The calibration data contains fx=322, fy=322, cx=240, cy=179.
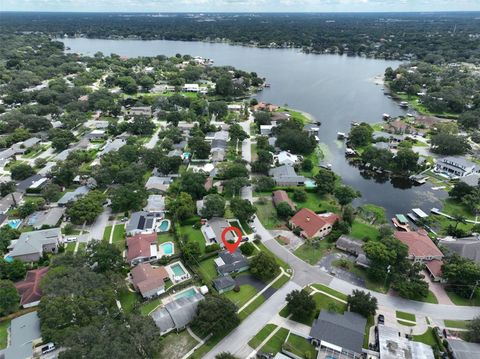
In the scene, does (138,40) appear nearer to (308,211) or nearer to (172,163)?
(172,163)

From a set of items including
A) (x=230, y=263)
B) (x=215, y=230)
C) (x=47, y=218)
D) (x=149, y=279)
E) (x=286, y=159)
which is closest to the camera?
(x=149, y=279)

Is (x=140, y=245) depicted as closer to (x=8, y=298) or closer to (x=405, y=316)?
(x=8, y=298)

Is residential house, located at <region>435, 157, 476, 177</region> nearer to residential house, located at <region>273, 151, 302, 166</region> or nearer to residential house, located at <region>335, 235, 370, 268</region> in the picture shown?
residential house, located at <region>273, 151, 302, 166</region>

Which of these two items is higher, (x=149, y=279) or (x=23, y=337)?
(x=149, y=279)

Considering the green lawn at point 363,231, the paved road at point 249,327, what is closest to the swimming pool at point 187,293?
the paved road at point 249,327

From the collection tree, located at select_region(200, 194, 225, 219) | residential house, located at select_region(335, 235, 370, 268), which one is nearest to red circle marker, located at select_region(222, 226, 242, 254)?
tree, located at select_region(200, 194, 225, 219)

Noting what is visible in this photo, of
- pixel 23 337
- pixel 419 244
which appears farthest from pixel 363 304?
pixel 23 337
